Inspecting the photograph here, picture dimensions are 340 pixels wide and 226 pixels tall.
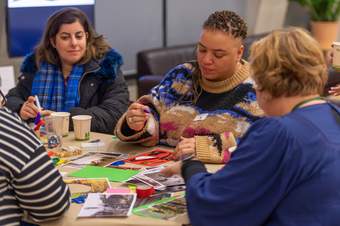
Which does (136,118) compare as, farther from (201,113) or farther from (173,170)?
(173,170)

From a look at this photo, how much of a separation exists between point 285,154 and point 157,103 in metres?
1.20

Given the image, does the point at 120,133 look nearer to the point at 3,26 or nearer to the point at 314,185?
the point at 314,185

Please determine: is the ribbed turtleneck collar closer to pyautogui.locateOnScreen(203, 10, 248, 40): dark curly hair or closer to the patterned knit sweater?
the patterned knit sweater

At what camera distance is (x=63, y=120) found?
2.65 metres

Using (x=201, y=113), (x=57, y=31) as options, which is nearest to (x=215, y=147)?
(x=201, y=113)

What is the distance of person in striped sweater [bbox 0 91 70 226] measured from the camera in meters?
1.64

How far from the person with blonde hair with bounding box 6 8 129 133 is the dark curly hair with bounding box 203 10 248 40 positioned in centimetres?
90

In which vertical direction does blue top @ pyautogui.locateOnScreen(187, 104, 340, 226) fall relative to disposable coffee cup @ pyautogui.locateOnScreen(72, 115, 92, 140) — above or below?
above

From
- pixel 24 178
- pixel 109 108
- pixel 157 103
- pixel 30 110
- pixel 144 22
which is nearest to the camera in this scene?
pixel 24 178

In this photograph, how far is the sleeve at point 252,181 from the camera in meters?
1.45

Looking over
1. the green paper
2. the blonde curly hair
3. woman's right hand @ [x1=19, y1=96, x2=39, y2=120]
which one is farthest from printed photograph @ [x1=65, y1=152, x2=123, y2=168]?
the blonde curly hair

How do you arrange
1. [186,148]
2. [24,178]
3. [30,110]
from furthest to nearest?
[30,110]
[186,148]
[24,178]

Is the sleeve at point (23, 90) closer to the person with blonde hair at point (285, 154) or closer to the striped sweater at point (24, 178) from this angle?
the striped sweater at point (24, 178)

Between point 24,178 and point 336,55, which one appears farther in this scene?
point 336,55
